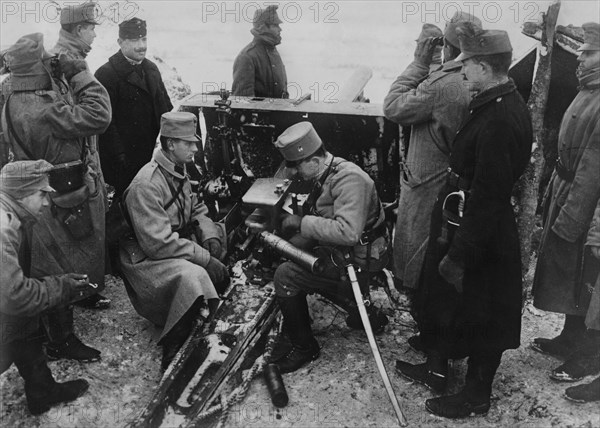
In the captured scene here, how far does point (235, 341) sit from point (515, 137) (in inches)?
88.4

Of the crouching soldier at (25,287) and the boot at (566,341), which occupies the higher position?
the crouching soldier at (25,287)

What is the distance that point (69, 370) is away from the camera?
4012 mm

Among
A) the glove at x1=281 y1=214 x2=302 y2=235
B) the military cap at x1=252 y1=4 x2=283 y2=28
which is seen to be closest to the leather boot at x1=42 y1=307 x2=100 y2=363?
the glove at x1=281 y1=214 x2=302 y2=235

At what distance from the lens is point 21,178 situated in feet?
10.5

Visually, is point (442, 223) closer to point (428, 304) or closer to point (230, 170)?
point (428, 304)

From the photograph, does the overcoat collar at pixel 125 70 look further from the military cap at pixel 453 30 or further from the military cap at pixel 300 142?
the military cap at pixel 453 30

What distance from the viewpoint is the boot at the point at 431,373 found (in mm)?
3873

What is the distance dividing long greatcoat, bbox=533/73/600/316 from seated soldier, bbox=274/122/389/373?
115cm

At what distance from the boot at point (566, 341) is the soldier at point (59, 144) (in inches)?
129

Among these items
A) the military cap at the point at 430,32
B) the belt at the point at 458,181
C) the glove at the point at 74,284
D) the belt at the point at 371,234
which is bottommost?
the glove at the point at 74,284

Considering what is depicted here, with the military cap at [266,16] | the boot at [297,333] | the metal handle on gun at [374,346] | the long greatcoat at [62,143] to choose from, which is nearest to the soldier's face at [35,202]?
the long greatcoat at [62,143]

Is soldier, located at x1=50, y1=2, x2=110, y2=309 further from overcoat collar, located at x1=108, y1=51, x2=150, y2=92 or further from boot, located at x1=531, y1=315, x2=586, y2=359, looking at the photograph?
boot, located at x1=531, y1=315, x2=586, y2=359

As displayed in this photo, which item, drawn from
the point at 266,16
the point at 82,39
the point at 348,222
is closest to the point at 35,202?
the point at 348,222

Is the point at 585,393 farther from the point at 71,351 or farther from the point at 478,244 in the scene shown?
the point at 71,351
